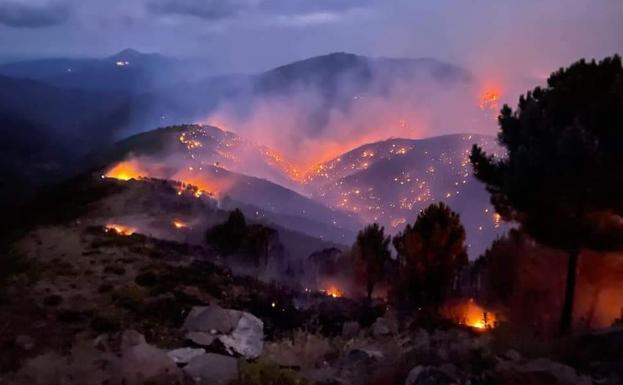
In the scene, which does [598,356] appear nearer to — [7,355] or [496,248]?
[7,355]

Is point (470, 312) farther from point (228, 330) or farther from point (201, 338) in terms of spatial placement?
point (201, 338)

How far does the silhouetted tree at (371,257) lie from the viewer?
156 feet

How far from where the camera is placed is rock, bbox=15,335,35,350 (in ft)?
51.3

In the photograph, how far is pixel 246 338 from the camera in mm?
14875

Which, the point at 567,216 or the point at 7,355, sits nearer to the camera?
the point at 7,355

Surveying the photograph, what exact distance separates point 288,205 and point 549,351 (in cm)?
12543

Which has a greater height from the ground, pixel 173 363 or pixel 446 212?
pixel 446 212

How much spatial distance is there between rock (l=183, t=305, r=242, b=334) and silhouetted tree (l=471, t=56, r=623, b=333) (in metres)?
9.00

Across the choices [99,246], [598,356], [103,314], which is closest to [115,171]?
[99,246]

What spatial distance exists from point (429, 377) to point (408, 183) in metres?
148

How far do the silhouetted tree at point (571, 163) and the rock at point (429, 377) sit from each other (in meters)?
10.2

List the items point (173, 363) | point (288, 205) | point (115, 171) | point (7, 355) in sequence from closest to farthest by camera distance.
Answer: point (173, 363), point (7, 355), point (115, 171), point (288, 205)

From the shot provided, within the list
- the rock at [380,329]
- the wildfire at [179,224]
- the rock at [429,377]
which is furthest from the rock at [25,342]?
the wildfire at [179,224]

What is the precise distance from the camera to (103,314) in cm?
2269
